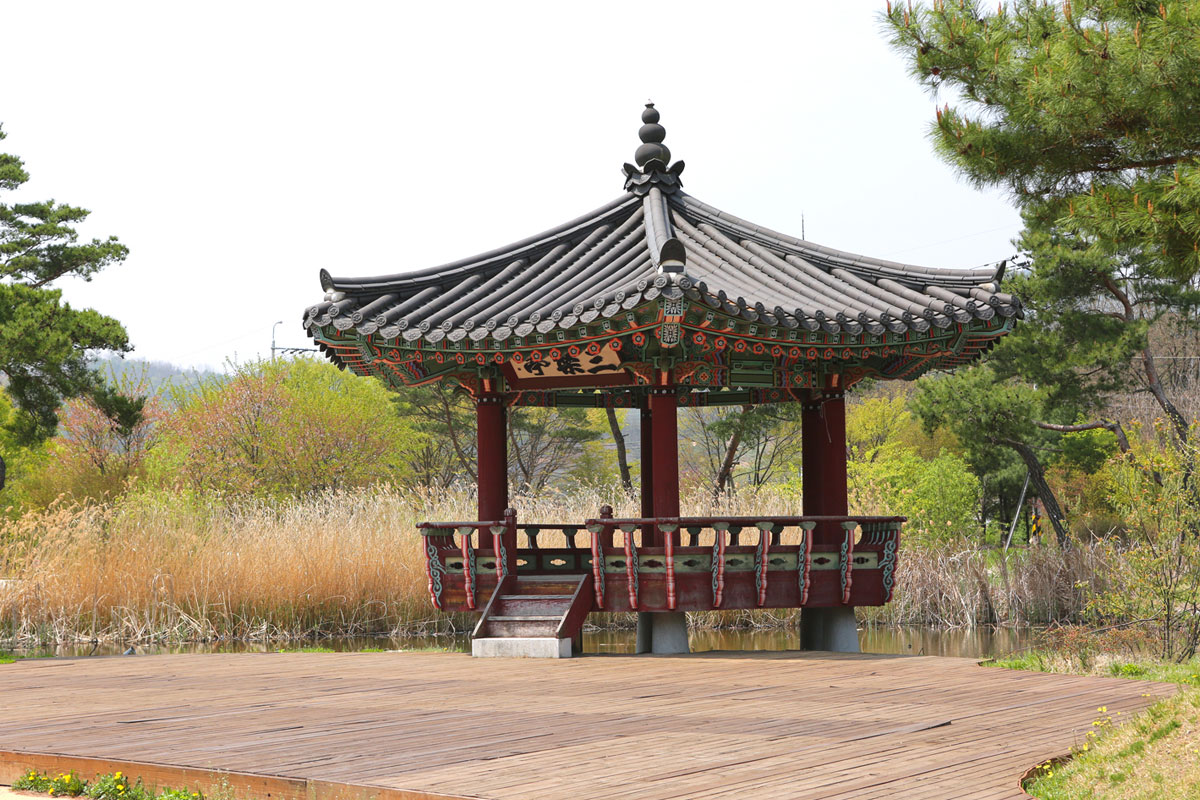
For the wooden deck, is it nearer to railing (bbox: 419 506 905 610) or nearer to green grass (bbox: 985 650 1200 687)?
green grass (bbox: 985 650 1200 687)

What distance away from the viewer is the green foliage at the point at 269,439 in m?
25.6

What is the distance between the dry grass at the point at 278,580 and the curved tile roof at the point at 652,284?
5.48 m

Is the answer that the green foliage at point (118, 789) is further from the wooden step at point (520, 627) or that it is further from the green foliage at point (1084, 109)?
the green foliage at point (1084, 109)

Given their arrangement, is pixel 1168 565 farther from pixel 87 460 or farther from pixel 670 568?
pixel 87 460

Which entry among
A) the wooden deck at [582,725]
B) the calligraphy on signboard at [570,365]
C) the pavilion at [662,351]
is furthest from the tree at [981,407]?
the wooden deck at [582,725]

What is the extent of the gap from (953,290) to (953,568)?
→ 6.62 m

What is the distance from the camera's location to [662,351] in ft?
28.1

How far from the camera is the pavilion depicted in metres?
8.18

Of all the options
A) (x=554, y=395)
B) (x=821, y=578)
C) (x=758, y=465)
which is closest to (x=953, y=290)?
(x=821, y=578)

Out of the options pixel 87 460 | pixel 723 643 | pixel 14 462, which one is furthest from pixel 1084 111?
pixel 14 462

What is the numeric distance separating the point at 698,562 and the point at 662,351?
155 centimetres

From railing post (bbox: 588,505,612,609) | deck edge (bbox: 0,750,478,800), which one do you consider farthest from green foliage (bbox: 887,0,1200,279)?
deck edge (bbox: 0,750,478,800)

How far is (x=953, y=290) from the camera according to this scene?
29.6ft

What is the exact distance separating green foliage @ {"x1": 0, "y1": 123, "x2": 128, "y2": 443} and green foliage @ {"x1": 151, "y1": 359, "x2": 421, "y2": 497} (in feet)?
26.0
